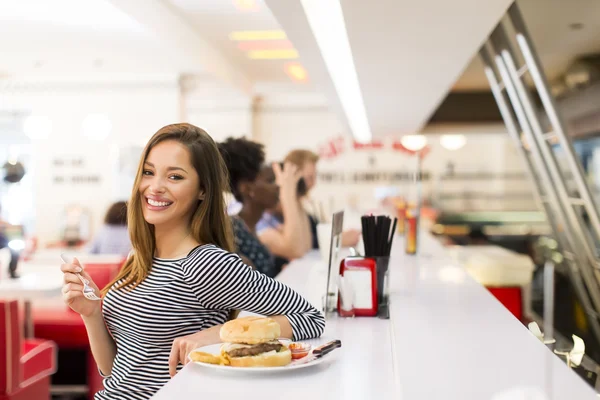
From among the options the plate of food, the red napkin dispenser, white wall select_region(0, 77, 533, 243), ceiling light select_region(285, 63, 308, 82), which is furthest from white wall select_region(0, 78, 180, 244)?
the plate of food

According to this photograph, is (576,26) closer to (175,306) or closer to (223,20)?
(223,20)

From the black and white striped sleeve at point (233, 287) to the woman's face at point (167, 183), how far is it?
113 mm

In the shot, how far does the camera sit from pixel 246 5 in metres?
6.23

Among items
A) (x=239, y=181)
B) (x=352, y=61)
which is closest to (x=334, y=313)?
(x=239, y=181)

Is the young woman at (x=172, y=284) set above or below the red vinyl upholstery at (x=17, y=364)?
above

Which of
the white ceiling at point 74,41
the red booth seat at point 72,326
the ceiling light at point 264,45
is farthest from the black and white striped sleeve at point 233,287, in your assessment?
the ceiling light at point 264,45

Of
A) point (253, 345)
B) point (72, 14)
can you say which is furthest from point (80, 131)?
point (253, 345)

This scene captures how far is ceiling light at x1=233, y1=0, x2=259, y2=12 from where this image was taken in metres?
6.10

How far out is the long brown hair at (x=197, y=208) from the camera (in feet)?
5.38

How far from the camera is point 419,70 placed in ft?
12.7

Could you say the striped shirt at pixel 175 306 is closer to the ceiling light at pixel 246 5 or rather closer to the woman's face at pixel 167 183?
the woman's face at pixel 167 183

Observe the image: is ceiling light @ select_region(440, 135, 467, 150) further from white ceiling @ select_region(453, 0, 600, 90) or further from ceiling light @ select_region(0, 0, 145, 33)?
ceiling light @ select_region(0, 0, 145, 33)

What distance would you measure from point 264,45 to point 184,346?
22.0ft

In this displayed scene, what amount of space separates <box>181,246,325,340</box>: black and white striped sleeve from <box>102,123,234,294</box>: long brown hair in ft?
0.32
